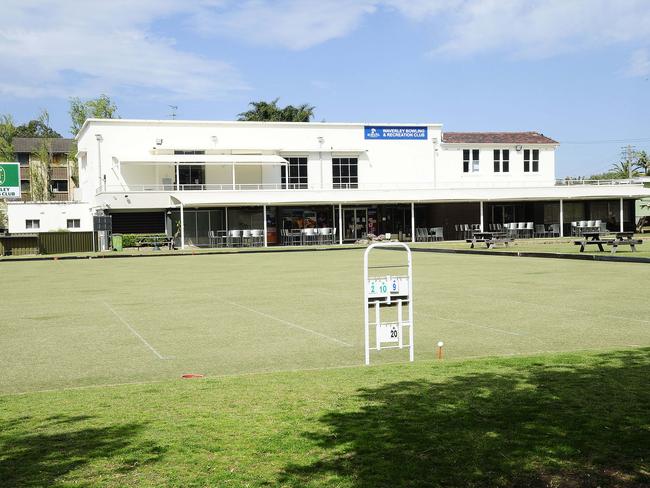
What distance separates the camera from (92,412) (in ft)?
19.6

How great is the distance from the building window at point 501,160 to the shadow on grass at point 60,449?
55379mm

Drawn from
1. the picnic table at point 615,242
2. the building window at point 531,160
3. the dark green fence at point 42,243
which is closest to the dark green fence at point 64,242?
the dark green fence at point 42,243

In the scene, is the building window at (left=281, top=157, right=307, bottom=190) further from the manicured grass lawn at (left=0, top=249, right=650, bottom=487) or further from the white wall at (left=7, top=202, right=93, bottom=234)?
the manicured grass lawn at (left=0, top=249, right=650, bottom=487)

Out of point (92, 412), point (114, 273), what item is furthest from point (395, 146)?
point (92, 412)

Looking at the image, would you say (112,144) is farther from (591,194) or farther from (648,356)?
(648,356)

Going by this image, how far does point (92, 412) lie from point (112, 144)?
157 ft

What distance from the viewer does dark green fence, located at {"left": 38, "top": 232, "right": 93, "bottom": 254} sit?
41500 mm

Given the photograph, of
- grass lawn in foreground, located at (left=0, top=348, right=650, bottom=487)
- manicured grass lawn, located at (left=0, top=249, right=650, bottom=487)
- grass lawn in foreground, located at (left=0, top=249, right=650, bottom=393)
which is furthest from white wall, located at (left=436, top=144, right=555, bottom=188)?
grass lawn in foreground, located at (left=0, top=348, right=650, bottom=487)

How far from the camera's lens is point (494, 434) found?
4961mm

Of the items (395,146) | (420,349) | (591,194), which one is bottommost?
(420,349)

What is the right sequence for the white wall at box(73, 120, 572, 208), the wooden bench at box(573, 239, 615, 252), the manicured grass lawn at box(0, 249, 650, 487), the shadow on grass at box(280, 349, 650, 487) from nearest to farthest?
the shadow on grass at box(280, 349, 650, 487), the manicured grass lawn at box(0, 249, 650, 487), the wooden bench at box(573, 239, 615, 252), the white wall at box(73, 120, 572, 208)

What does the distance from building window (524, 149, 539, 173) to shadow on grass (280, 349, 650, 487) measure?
2152 inches

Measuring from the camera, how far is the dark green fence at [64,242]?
4150 centimetres

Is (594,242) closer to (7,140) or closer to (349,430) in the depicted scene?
(349,430)
